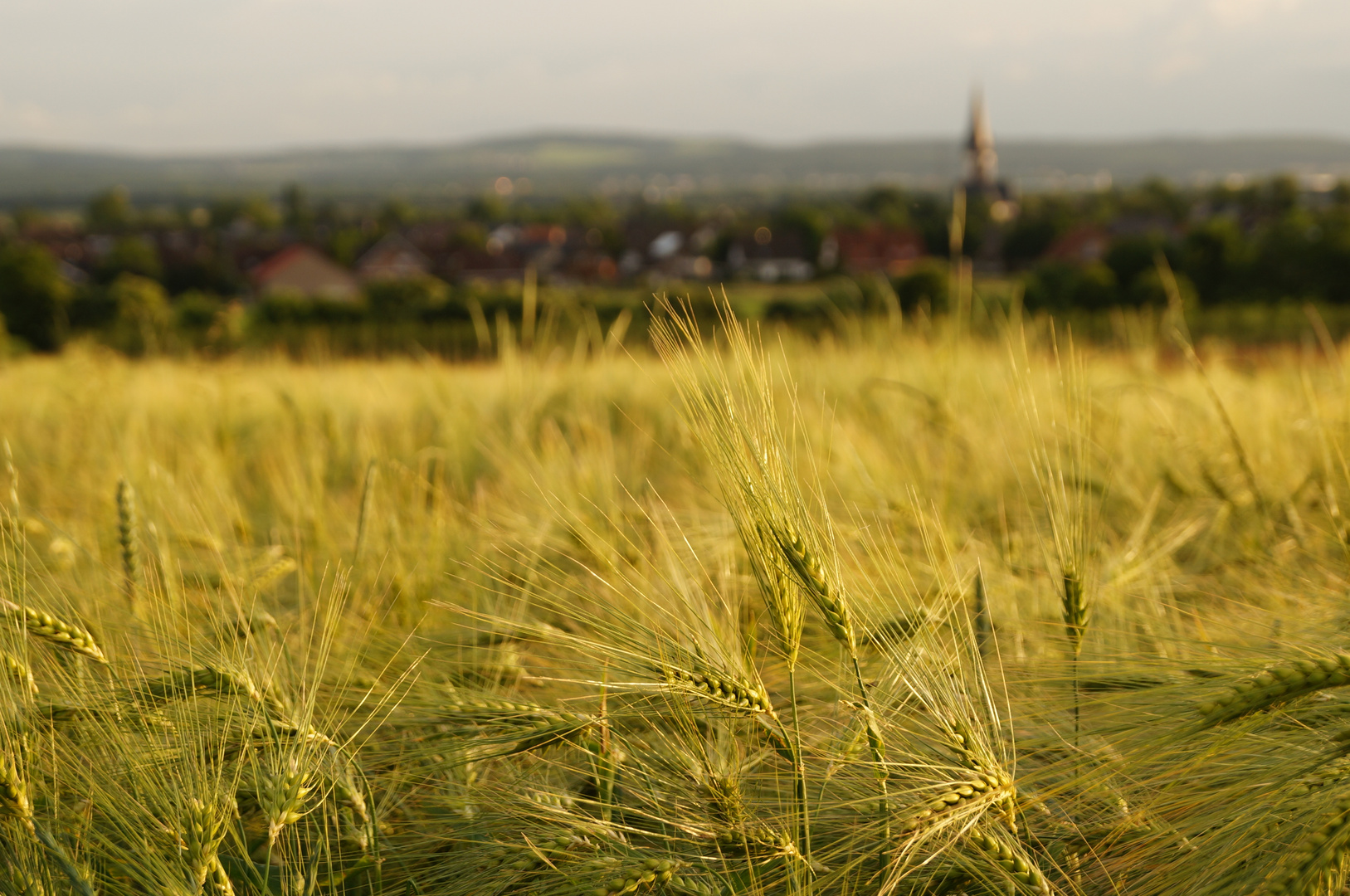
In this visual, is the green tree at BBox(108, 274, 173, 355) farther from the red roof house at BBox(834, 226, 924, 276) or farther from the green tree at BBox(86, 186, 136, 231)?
the green tree at BBox(86, 186, 136, 231)

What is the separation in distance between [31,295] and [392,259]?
63.0 ft

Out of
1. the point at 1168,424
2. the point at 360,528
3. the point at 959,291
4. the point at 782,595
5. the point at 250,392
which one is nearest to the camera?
the point at 782,595

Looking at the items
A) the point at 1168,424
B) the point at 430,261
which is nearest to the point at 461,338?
the point at 1168,424

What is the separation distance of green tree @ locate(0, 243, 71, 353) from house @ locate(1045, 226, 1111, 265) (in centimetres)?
3127

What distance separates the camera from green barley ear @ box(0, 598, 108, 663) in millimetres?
1285

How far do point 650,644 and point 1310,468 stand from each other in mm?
2069

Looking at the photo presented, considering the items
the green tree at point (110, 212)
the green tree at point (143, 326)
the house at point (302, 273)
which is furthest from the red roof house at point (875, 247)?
the green tree at point (110, 212)

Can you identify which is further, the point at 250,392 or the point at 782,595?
the point at 250,392

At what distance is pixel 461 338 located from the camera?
507 inches

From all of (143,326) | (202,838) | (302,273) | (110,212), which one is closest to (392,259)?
(302,273)

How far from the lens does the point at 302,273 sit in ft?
140

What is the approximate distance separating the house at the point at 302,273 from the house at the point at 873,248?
65.5 feet

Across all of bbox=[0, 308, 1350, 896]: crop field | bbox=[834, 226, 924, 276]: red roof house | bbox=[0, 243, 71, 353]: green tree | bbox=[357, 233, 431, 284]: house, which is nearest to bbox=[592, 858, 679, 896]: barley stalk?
bbox=[0, 308, 1350, 896]: crop field

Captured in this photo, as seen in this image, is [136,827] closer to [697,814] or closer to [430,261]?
[697,814]
